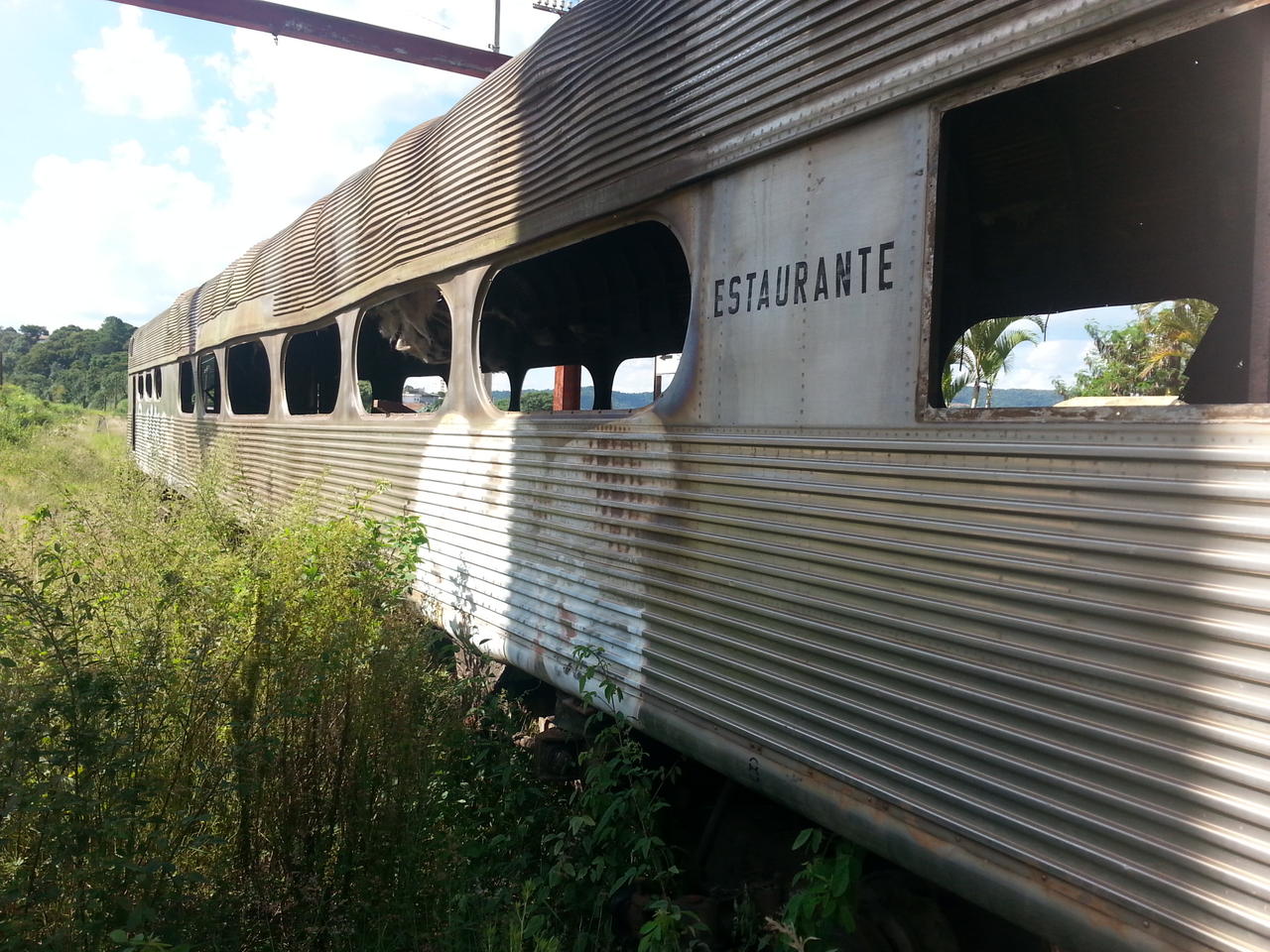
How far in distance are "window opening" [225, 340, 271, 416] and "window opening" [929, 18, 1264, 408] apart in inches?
416

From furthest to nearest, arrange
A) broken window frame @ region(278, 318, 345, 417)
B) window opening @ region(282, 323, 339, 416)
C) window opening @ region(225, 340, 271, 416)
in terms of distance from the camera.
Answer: window opening @ region(225, 340, 271, 416) → window opening @ region(282, 323, 339, 416) → broken window frame @ region(278, 318, 345, 417)

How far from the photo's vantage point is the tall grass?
2.43 meters

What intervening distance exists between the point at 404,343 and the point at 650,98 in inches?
147

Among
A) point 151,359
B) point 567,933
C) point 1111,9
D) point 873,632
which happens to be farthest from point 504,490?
point 151,359

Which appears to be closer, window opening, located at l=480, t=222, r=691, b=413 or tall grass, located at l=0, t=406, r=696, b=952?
tall grass, located at l=0, t=406, r=696, b=952

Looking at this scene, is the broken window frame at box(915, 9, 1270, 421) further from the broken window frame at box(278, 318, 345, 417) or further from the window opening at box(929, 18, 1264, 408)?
the broken window frame at box(278, 318, 345, 417)

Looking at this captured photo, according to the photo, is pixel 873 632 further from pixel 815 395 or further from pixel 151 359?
pixel 151 359

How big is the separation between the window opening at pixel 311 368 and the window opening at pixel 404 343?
16.1 inches

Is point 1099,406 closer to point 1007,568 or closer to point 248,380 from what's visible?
point 1007,568

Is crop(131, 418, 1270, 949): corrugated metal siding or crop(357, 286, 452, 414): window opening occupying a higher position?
crop(357, 286, 452, 414): window opening

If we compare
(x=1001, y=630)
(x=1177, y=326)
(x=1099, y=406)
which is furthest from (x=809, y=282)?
(x=1177, y=326)

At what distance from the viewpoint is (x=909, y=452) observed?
7.47ft

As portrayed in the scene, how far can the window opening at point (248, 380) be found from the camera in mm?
12406

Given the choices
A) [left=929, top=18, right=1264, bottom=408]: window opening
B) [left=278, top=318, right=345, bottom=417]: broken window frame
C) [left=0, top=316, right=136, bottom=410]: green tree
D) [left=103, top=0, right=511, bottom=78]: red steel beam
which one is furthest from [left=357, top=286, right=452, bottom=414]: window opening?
[left=0, top=316, right=136, bottom=410]: green tree
